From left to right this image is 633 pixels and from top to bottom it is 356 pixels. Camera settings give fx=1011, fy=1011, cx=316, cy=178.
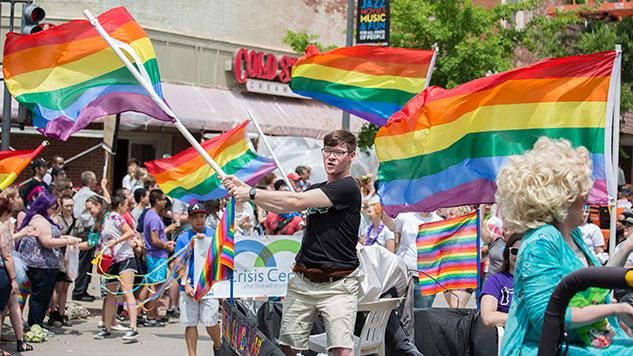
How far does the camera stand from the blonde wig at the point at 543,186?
3.66 m

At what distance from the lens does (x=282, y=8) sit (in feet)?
92.5

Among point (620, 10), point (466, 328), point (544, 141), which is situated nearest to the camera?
point (544, 141)

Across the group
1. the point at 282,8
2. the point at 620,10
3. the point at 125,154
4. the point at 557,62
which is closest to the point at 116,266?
the point at 557,62

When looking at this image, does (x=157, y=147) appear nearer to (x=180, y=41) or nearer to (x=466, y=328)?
(x=180, y=41)

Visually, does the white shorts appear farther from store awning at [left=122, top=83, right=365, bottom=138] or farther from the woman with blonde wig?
store awning at [left=122, top=83, right=365, bottom=138]

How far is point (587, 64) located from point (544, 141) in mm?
4237

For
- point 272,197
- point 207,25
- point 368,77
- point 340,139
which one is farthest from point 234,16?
point 272,197

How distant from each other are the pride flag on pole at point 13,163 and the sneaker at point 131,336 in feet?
7.92

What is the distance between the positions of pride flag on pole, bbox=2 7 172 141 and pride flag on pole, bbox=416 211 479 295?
9.78 feet

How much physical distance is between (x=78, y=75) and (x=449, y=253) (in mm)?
3769

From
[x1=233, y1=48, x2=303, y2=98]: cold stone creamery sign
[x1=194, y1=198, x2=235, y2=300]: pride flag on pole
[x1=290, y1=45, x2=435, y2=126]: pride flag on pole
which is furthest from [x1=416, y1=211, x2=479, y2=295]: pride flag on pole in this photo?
[x1=233, y1=48, x2=303, y2=98]: cold stone creamery sign

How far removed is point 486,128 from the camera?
8.47 m

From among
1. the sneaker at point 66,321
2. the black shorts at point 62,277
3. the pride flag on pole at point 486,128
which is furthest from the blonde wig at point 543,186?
the sneaker at point 66,321

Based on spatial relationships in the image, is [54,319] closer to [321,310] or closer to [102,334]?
[102,334]
